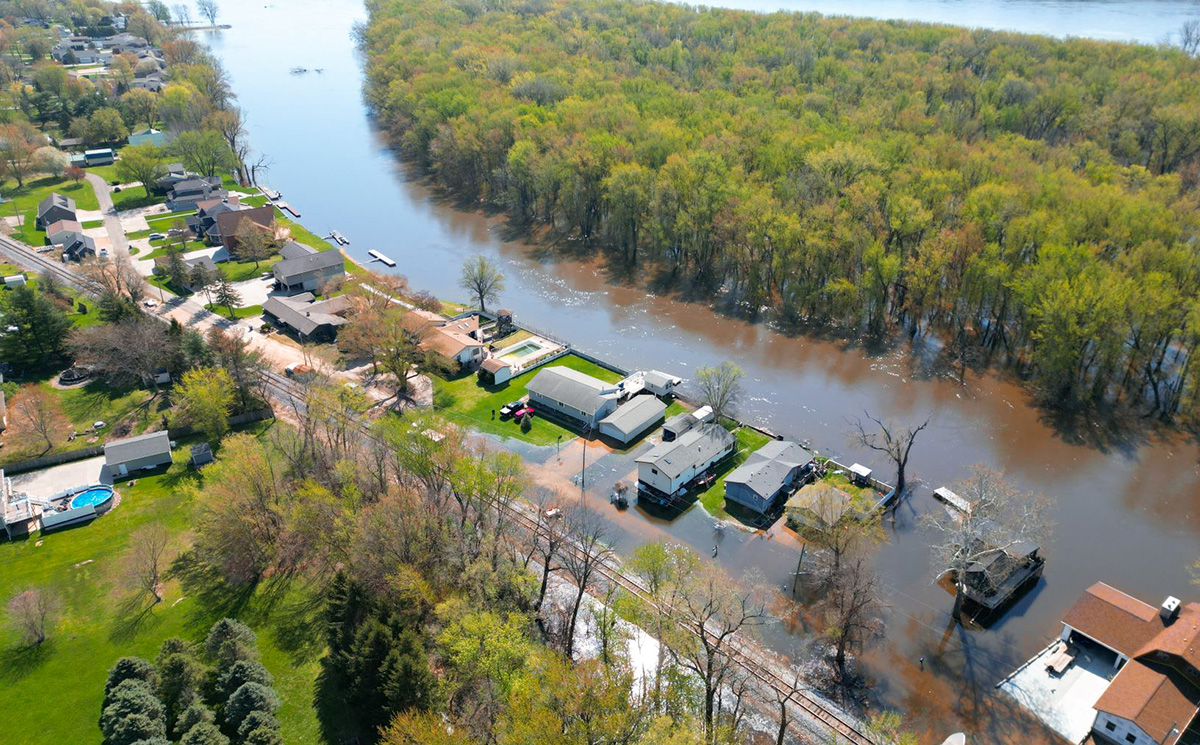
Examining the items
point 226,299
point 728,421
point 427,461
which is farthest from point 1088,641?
point 226,299

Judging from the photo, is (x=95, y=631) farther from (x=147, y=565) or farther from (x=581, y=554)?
(x=581, y=554)

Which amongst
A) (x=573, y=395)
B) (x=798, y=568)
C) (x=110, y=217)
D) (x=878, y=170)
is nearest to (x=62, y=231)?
(x=110, y=217)

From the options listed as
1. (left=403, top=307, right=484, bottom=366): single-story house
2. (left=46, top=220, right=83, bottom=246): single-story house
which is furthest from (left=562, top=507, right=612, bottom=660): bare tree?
(left=46, top=220, right=83, bottom=246): single-story house

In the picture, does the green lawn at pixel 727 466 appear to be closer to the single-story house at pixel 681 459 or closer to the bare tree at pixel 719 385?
the single-story house at pixel 681 459

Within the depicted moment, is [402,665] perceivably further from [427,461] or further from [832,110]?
[832,110]

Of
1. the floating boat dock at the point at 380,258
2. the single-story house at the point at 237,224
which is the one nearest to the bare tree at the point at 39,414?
the single-story house at the point at 237,224

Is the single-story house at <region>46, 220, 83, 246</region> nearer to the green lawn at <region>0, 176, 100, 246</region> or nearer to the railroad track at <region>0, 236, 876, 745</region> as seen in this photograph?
the green lawn at <region>0, 176, 100, 246</region>
